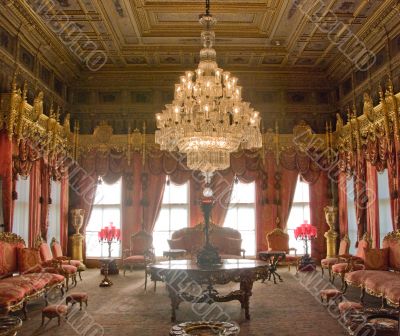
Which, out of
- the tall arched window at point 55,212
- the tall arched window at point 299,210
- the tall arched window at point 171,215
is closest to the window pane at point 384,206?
the tall arched window at point 299,210

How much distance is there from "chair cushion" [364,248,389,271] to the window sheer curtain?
5839mm

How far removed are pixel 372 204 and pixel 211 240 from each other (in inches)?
131

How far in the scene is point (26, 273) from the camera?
6.78 metres

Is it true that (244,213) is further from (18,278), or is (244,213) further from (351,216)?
(18,278)

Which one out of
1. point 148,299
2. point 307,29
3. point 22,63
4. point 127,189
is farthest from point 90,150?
point 307,29

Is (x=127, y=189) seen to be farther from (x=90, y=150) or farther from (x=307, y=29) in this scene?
(x=307, y=29)

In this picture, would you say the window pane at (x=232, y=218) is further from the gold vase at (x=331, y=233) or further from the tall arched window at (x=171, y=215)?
the gold vase at (x=331, y=233)

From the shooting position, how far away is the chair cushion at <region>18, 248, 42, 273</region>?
22.5 feet

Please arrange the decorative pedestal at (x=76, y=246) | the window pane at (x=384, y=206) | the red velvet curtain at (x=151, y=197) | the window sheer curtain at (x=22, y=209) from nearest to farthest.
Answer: the window sheer curtain at (x=22, y=209)
the window pane at (x=384, y=206)
the decorative pedestal at (x=76, y=246)
the red velvet curtain at (x=151, y=197)

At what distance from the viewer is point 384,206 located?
841cm

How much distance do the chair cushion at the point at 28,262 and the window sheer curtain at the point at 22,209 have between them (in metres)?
1.14

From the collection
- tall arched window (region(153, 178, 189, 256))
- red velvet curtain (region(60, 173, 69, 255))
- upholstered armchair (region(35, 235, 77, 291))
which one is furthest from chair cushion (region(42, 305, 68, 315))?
tall arched window (region(153, 178, 189, 256))

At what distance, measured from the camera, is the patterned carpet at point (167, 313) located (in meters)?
5.15

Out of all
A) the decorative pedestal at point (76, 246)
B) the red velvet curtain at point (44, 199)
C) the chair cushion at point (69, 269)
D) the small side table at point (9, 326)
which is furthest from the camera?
the decorative pedestal at point (76, 246)
